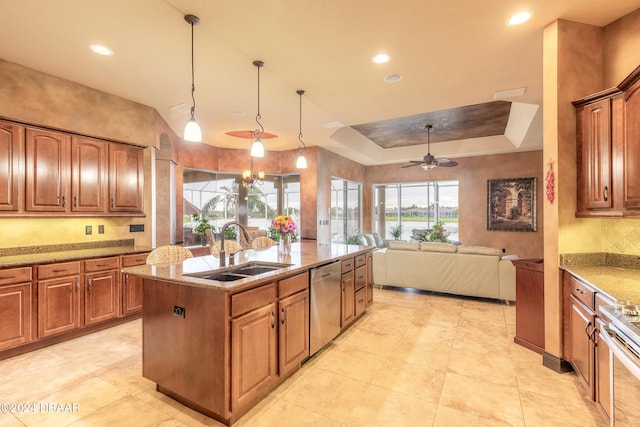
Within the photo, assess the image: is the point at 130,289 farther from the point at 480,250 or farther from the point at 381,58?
the point at 480,250

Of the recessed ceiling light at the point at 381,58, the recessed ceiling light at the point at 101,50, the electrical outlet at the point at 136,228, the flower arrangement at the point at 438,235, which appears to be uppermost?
the recessed ceiling light at the point at 381,58

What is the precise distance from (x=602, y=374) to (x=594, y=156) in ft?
5.44

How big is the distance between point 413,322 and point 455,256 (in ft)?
4.93

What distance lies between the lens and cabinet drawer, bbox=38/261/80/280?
3.07 meters

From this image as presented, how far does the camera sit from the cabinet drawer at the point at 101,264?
341 cm

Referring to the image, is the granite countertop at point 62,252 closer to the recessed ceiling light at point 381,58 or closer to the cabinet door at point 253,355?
the cabinet door at point 253,355

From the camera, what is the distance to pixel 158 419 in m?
2.04

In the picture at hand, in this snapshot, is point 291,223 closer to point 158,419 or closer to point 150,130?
point 158,419

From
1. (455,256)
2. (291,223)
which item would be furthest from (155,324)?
(455,256)

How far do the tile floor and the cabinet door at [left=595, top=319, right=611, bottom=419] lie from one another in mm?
223

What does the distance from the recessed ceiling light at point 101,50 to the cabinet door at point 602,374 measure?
441cm

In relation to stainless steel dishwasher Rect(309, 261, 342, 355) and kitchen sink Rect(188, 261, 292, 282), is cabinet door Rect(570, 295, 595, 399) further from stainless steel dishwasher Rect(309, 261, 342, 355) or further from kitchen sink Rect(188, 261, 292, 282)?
kitchen sink Rect(188, 261, 292, 282)

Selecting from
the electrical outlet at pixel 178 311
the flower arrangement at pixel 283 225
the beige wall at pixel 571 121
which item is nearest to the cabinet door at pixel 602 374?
the beige wall at pixel 571 121

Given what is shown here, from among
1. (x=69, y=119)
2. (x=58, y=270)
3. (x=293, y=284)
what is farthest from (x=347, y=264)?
(x=69, y=119)
